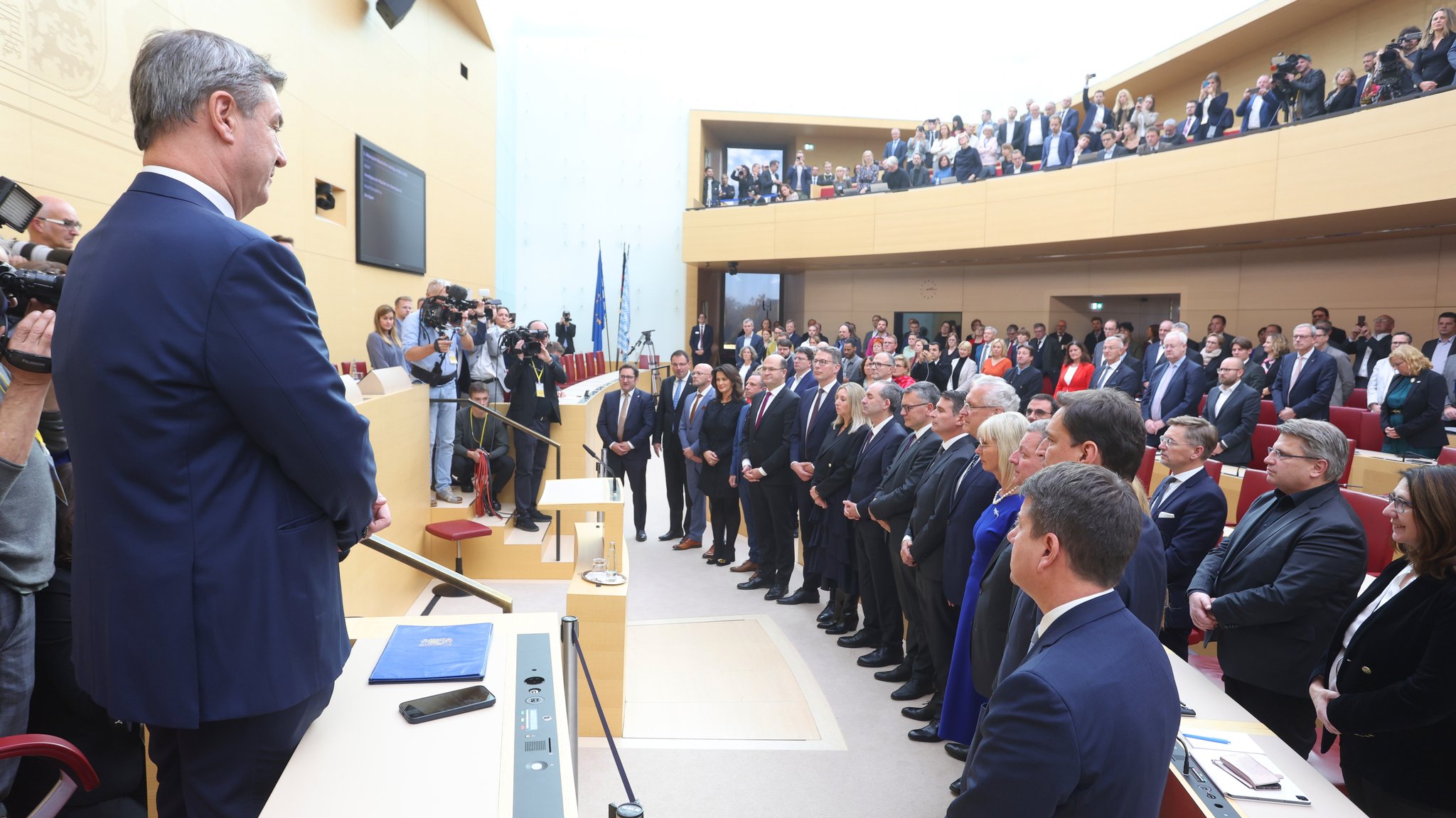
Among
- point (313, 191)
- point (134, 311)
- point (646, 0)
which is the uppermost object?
point (646, 0)

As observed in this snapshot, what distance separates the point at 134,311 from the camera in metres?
1.11

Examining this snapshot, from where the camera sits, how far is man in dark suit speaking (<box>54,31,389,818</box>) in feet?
3.69

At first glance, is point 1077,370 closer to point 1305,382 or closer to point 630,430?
point 1305,382

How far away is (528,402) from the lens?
7.07m

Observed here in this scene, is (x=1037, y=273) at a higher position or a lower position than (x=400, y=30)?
lower

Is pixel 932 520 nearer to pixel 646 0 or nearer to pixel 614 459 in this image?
pixel 614 459

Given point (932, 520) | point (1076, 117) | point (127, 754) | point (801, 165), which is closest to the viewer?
point (127, 754)

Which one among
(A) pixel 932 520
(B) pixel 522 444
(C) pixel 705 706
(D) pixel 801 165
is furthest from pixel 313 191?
(D) pixel 801 165

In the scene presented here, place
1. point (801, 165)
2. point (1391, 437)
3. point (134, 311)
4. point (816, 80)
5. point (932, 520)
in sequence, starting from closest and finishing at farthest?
point (134, 311) < point (932, 520) < point (1391, 437) < point (801, 165) < point (816, 80)

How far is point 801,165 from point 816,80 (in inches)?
118

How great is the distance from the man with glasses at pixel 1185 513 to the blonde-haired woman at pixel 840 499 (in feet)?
6.46

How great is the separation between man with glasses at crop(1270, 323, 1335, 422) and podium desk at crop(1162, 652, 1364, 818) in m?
5.73

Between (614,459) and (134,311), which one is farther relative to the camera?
(614,459)

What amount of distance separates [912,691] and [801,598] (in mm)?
1818
